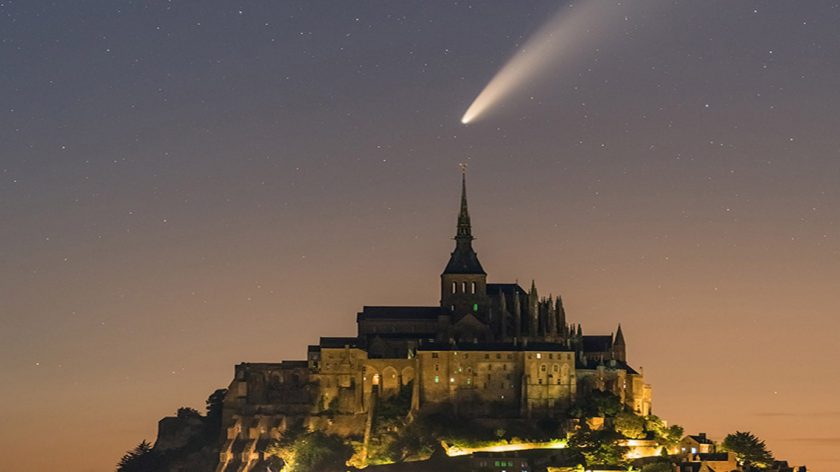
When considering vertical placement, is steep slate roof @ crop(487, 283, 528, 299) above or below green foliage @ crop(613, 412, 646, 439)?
above

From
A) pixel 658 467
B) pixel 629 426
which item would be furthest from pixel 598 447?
pixel 629 426

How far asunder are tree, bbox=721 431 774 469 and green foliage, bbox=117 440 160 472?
4449cm

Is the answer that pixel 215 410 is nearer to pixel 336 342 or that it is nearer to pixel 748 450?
pixel 336 342

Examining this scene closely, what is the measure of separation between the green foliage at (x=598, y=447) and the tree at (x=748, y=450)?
26.6 feet

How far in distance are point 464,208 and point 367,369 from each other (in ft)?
66.9

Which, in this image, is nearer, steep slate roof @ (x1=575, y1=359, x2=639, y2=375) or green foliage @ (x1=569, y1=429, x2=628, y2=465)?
green foliage @ (x1=569, y1=429, x2=628, y2=465)

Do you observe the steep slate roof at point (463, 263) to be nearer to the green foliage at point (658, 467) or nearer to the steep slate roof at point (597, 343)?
the steep slate roof at point (597, 343)

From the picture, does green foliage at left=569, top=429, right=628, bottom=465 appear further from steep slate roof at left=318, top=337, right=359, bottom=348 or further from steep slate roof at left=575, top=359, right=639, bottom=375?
steep slate roof at left=318, top=337, right=359, bottom=348

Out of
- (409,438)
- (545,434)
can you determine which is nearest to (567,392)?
(545,434)

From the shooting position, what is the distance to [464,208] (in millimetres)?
146125

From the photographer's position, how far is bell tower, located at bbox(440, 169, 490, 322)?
139250 millimetres

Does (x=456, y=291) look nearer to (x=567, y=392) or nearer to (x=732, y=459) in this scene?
(x=567, y=392)

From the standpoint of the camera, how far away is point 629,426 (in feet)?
411

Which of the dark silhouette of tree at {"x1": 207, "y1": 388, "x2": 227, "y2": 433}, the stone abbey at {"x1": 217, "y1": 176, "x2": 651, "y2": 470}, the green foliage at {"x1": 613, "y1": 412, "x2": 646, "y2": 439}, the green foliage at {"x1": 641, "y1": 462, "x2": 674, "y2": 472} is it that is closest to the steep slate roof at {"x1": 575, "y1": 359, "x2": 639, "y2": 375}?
the stone abbey at {"x1": 217, "y1": 176, "x2": 651, "y2": 470}
